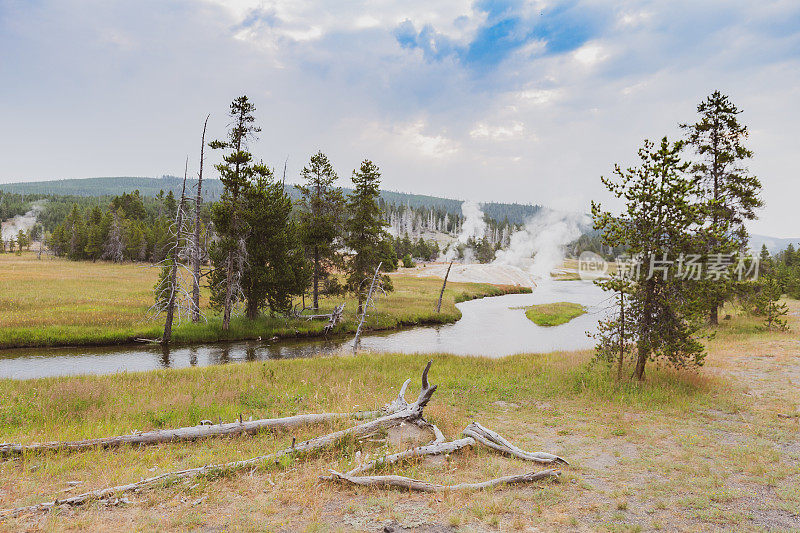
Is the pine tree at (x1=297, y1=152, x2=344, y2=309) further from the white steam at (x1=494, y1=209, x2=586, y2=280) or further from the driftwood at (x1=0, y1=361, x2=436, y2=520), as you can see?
the white steam at (x1=494, y1=209, x2=586, y2=280)

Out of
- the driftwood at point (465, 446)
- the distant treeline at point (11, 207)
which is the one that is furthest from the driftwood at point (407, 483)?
the distant treeline at point (11, 207)

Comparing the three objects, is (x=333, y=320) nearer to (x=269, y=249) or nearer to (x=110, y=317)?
(x=269, y=249)

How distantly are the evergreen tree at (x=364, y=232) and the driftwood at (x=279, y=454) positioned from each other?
23.2 metres

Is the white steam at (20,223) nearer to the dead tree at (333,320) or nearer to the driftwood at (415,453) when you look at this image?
the dead tree at (333,320)

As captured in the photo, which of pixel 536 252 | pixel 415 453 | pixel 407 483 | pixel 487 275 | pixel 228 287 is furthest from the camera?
pixel 536 252

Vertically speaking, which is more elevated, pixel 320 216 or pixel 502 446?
pixel 320 216

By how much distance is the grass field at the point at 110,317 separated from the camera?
25.1m

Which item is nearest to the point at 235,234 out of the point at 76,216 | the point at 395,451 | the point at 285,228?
the point at 285,228

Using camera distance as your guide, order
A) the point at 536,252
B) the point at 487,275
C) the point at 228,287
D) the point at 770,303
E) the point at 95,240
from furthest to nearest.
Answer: the point at 536,252
the point at 95,240
the point at 487,275
the point at 770,303
the point at 228,287

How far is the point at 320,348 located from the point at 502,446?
1980 cm

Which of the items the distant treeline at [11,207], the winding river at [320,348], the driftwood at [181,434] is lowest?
the winding river at [320,348]

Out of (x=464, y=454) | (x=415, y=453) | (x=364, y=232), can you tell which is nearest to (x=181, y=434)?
(x=415, y=453)

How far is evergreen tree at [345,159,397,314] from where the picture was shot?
32656 mm

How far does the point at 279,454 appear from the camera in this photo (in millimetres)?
7504
